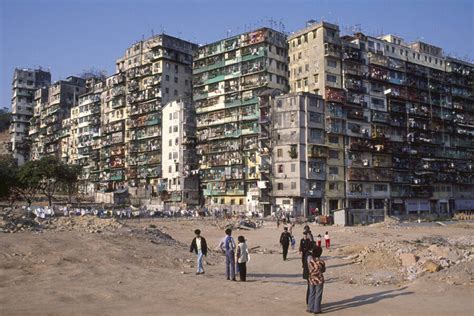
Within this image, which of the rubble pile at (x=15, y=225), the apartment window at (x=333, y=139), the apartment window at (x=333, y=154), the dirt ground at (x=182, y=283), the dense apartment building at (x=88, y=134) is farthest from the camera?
the dense apartment building at (x=88, y=134)

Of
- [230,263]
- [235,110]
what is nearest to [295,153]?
[235,110]

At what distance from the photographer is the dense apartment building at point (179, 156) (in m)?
95.8

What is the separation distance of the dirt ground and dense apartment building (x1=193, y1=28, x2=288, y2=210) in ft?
196

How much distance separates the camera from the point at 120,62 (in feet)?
386

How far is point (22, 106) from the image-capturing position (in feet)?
507

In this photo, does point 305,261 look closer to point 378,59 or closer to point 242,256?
point 242,256

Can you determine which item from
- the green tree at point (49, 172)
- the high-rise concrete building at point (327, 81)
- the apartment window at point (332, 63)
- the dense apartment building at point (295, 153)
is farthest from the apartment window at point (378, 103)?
the green tree at point (49, 172)

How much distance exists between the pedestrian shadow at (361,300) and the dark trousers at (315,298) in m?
0.58

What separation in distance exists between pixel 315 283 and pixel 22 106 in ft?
527

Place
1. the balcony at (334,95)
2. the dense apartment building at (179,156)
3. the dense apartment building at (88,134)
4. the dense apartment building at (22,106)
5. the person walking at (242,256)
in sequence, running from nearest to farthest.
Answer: the person walking at (242,256) → the balcony at (334,95) → the dense apartment building at (179,156) → the dense apartment building at (88,134) → the dense apartment building at (22,106)

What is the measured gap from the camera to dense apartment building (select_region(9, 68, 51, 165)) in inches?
6014

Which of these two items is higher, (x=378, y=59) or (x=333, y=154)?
(x=378, y=59)

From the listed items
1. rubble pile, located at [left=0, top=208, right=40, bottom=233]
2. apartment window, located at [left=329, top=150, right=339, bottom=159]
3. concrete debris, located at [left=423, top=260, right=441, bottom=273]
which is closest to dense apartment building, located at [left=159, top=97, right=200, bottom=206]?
apartment window, located at [left=329, top=150, right=339, bottom=159]

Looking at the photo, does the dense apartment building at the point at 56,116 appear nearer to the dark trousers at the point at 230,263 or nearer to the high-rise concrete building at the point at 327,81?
the high-rise concrete building at the point at 327,81
